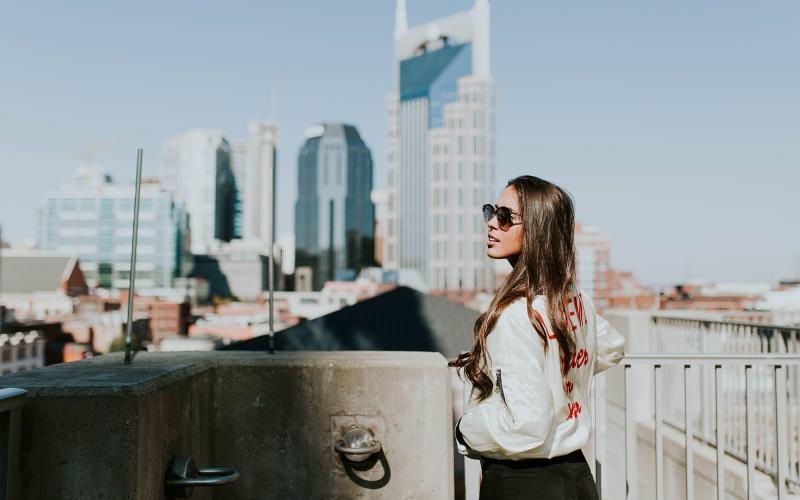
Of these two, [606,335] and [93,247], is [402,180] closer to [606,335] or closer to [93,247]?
[93,247]

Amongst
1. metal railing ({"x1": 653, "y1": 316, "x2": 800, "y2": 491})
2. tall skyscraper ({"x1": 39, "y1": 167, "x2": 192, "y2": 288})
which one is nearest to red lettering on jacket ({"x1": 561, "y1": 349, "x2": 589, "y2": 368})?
metal railing ({"x1": 653, "y1": 316, "x2": 800, "y2": 491})

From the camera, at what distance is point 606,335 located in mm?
2137

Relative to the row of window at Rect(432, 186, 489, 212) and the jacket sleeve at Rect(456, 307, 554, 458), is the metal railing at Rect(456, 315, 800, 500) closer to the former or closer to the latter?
the jacket sleeve at Rect(456, 307, 554, 458)

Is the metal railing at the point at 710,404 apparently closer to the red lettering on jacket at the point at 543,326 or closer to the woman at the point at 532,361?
the woman at the point at 532,361

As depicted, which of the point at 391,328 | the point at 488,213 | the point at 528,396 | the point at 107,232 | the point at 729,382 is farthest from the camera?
the point at 107,232

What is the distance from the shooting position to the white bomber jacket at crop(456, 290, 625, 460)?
1.68 metres

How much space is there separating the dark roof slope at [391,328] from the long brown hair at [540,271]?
656cm

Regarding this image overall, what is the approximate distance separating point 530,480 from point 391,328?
A: 30.0 feet

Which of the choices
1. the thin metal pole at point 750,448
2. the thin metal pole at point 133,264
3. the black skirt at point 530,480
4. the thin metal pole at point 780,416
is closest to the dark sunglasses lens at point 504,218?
the black skirt at point 530,480

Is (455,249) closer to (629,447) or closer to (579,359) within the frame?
(629,447)

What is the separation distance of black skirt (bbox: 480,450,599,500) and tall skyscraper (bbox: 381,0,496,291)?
13758 centimetres

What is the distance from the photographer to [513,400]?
1.69 meters

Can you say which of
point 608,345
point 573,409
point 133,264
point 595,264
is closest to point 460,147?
point 595,264

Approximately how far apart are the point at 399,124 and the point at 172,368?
174 m
